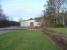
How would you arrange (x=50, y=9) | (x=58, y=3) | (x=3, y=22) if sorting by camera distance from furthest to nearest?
(x=3, y=22), (x=50, y=9), (x=58, y=3)

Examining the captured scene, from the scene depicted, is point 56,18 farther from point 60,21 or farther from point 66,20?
point 66,20

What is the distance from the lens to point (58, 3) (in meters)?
58.8

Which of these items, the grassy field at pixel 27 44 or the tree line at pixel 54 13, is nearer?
the grassy field at pixel 27 44

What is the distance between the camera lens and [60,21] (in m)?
63.6

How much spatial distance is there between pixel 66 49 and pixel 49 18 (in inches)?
2183

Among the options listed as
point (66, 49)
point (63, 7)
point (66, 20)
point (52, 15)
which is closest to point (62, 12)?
point (63, 7)

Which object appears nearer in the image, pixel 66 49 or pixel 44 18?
pixel 66 49

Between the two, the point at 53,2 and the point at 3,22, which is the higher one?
the point at 53,2

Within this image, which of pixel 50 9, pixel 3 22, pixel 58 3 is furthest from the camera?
pixel 3 22

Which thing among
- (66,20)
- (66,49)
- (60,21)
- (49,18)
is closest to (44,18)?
(49,18)

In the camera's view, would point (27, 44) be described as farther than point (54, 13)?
No

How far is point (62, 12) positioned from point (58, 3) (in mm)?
3709

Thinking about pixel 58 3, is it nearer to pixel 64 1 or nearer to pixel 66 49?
pixel 64 1

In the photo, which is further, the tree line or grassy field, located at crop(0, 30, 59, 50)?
the tree line
